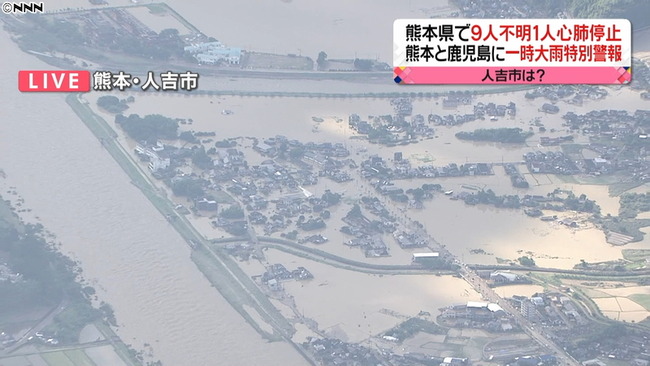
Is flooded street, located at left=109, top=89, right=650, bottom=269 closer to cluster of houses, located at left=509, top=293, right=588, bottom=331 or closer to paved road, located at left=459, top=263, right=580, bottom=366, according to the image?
paved road, located at left=459, top=263, right=580, bottom=366

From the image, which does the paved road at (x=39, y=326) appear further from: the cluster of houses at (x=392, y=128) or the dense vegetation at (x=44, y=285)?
the cluster of houses at (x=392, y=128)

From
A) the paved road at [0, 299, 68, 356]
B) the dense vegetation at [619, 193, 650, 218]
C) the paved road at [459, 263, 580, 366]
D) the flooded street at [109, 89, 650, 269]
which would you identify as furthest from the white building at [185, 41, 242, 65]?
the paved road at [0, 299, 68, 356]

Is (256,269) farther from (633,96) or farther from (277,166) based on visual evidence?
(633,96)

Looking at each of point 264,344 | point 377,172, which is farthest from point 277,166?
point 264,344

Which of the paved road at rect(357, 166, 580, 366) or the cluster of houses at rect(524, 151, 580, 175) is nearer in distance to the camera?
the paved road at rect(357, 166, 580, 366)

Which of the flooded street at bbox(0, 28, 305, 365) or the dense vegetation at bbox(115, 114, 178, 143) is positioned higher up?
the dense vegetation at bbox(115, 114, 178, 143)
